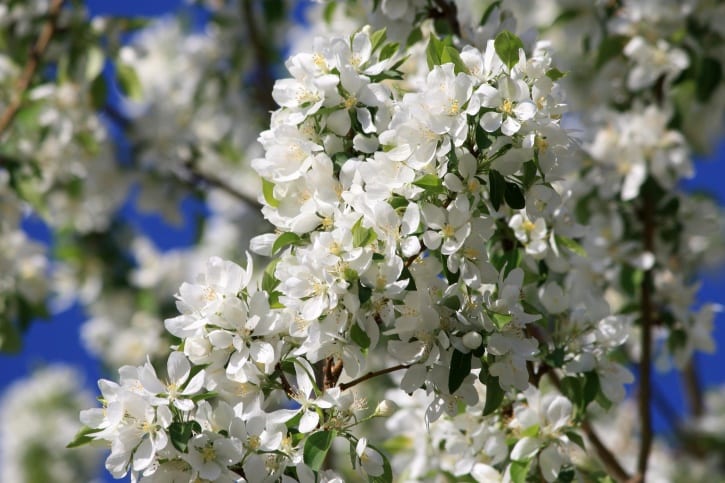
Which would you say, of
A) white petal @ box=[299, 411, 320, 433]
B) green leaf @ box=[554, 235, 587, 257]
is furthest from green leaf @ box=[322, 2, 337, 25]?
white petal @ box=[299, 411, 320, 433]

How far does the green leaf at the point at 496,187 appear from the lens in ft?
6.16

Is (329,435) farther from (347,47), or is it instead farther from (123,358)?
(123,358)

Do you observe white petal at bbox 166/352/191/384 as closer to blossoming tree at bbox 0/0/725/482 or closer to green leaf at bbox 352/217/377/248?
blossoming tree at bbox 0/0/725/482

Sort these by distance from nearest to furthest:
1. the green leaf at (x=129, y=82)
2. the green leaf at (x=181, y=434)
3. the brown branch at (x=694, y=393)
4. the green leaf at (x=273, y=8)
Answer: the green leaf at (x=181, y=434) < the green leaf at (x=129, y=82) < the green leaf at (x=273, y=8) < the brown branch at (x=694, y=393)

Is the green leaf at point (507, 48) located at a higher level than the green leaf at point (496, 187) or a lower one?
higher

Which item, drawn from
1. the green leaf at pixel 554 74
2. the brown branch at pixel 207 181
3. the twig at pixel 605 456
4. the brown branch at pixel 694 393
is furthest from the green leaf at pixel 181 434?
the brown branch at pixel 694 393

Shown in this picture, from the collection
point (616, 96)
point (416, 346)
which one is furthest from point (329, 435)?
point (616, 96)

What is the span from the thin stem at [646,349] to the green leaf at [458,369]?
106cm

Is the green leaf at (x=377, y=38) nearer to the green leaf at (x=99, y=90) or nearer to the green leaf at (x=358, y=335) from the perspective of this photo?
the green leaf at (x=358, y=335)

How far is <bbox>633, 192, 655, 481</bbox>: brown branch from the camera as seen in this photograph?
2.89 meters

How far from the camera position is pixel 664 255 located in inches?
133

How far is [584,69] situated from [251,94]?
1799 mm

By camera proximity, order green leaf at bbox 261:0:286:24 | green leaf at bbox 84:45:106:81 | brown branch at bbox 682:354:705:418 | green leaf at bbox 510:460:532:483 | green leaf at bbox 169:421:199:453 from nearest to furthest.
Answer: green leaf at bbox 169:421:199:453, green leaf at bbox 510:460:532:483, green leaf at bbox 84:45:106:81, green leaf at bbox 261:0:286:24, brown branch at bbox 682:354:705:418

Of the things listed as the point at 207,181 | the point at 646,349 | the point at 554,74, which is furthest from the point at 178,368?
the point at 207,181
